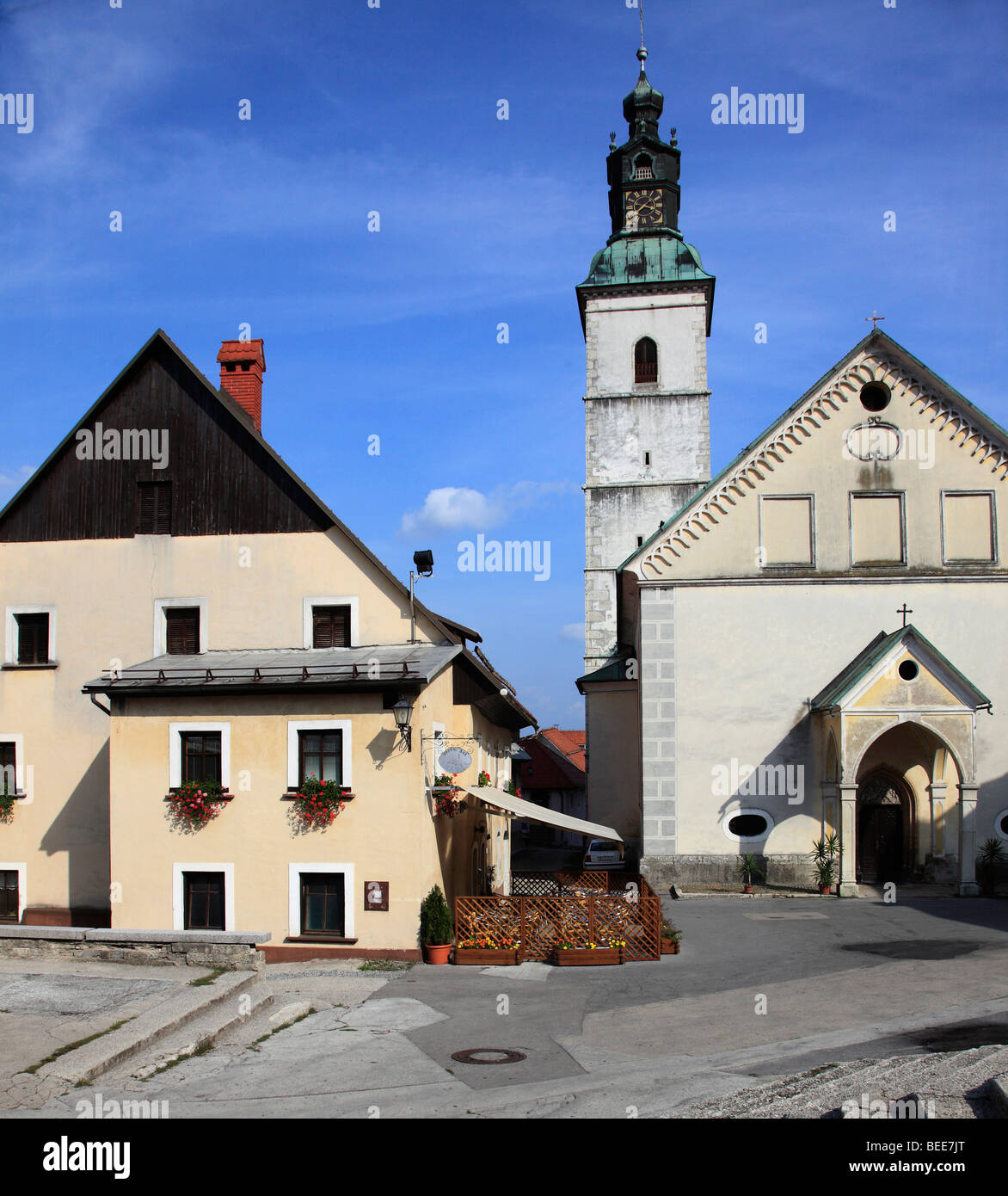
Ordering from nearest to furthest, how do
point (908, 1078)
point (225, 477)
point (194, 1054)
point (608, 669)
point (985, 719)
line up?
point (908, 1078)
point (194, 1054)
point (225, 477)
point (985, 719)
point (608, 669)

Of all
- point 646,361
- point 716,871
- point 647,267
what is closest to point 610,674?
point 716,871

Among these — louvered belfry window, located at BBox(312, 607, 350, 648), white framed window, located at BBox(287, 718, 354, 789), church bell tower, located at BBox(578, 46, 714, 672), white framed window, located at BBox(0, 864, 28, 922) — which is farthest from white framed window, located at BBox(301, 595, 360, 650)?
church bell tower, located at BBox(578, 46, 714, 672)

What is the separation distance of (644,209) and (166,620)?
3841cm

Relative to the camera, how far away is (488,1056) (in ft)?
42.4

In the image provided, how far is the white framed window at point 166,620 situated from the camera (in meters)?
23.3

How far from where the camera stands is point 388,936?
1967 centimetres

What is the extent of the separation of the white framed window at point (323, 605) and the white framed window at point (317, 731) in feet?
8.74

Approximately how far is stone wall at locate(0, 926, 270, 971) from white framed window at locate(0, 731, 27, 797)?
7.28 m

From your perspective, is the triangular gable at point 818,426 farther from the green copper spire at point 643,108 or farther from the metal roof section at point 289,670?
the green copper spire at point 643,108

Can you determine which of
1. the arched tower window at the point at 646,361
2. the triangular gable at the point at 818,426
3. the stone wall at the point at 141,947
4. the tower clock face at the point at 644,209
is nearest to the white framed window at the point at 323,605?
the stone wall at the point at 141,947

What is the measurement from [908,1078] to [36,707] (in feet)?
65.9

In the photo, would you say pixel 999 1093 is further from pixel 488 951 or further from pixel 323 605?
pixel 323 605

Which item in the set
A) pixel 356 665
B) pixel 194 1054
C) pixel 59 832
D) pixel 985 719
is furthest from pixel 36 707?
pixel 985 719
